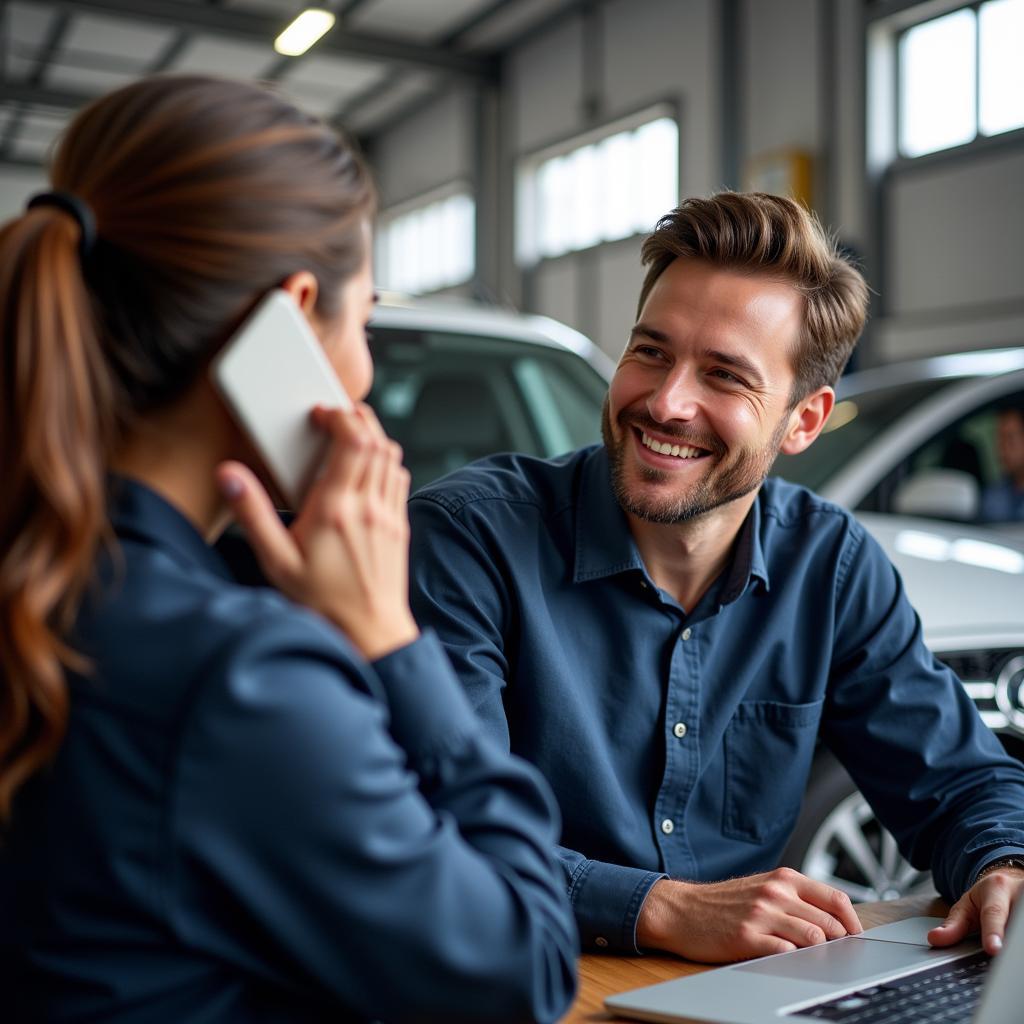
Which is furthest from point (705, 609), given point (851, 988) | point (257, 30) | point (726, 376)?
point (257, 30)

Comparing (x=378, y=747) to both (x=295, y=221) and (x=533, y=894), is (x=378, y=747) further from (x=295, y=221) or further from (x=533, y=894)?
(x=295, y=221)

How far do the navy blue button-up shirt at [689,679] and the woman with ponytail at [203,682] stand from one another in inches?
26.3

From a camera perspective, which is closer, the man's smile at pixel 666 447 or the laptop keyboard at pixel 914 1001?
the laptop keyboard at pixel 914 1001

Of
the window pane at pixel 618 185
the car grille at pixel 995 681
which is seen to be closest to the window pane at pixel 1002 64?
the window pane at pixel 618 185

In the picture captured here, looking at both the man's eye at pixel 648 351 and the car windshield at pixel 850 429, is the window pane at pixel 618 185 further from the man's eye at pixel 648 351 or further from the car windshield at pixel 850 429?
the man's eye at pixel 648 351

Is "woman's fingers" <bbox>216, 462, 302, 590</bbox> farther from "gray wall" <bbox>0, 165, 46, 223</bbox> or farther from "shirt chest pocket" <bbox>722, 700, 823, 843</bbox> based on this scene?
"gray wall" <bbox>0, 165, 46, 223</bbox>

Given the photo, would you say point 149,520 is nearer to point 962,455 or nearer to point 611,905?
point 611,905

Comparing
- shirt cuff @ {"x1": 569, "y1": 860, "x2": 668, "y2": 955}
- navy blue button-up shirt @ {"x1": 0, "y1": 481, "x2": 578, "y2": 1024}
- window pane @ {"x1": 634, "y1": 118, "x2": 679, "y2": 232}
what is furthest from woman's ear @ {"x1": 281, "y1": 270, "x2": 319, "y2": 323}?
window pane @ {"x1": 634, "y1": 118, "x2": 679, "y2": 232}

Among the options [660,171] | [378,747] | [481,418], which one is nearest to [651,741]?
[378,747]

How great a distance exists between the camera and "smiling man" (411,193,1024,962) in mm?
1707

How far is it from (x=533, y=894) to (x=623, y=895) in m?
0.52

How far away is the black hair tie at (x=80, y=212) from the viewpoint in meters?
0.90

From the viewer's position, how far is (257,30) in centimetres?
1168

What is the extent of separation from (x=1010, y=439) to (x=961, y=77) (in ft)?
19.8
